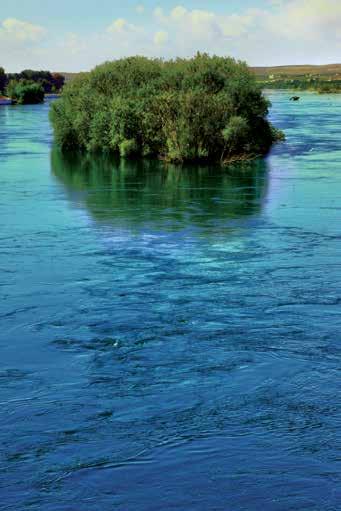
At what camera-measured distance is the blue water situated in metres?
9.15

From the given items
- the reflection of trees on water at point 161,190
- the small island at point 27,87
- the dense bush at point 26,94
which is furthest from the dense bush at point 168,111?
the small island at point 27,87

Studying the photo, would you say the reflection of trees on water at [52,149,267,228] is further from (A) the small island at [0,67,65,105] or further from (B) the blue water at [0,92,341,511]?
(A) the small island at [0,67,65,105]

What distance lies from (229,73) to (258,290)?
28313mm

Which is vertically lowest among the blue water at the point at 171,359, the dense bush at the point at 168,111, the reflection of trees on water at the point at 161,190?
the blue water at the point at 171,359

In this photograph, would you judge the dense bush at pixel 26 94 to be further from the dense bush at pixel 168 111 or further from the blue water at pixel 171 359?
the blue water at pixel 171 359

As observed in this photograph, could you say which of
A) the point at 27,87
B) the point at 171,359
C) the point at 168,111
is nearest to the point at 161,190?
the point at 168,111

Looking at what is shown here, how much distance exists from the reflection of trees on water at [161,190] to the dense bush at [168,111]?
1.63 metres

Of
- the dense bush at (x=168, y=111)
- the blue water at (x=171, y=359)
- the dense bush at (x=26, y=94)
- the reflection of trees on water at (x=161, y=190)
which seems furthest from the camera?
the dense bush at (x=26, y=94)

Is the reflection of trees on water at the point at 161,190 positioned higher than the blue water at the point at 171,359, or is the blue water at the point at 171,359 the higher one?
the reflection of trees on water at the point at 161,190

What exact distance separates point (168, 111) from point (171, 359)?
27348 mm

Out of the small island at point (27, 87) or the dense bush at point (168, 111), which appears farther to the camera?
the small island at point (27, 87)

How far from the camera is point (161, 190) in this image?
2988 centimetres

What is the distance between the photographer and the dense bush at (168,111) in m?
38.0

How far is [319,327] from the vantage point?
44.9 ft
